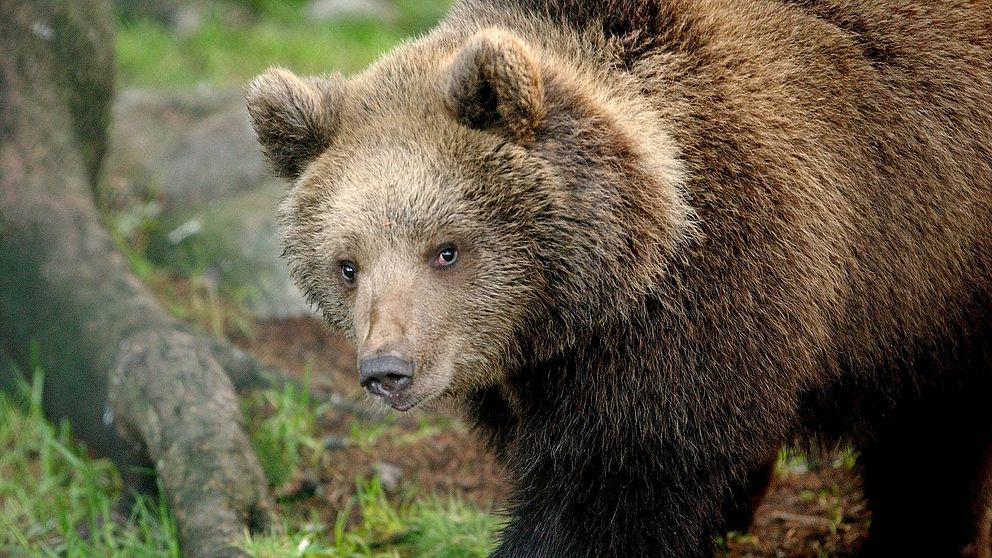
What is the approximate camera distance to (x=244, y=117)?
10.1 m

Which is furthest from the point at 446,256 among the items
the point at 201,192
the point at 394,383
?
the point at 201,192

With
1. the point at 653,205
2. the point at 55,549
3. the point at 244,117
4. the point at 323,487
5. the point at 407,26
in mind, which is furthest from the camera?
the point at 407,26

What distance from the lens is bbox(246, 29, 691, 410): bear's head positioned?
4.28 meters

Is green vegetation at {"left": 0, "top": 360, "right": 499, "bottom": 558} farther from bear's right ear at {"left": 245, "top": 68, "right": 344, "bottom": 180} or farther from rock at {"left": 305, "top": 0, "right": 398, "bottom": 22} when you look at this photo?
rock at {"left": 305, "top": 0, "right": 398, "bottom": 22}

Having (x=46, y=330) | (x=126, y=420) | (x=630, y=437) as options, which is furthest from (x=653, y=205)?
(x=46, y=330)

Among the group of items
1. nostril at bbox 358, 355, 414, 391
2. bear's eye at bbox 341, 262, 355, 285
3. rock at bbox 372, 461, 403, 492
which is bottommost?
rock at bbox 372, 461, 403, 492

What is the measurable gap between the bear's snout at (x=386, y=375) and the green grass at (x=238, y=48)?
7.64 m

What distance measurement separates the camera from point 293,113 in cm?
462

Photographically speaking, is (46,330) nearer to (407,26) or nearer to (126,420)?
(126,420)

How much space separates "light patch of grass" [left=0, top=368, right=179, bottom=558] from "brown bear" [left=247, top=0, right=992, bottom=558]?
2115mm

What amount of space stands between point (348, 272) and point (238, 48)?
8.66 m

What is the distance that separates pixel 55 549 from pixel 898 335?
438cm

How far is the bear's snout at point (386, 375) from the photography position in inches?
159

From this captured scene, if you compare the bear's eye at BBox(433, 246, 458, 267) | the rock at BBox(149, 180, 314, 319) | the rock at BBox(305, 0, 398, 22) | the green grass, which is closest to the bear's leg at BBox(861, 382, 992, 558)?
the bear's eye at BBox(433, 246, 458, 267)
